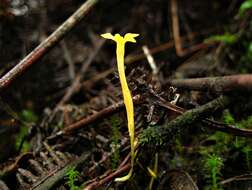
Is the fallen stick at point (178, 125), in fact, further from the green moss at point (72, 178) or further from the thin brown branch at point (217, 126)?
the green moss at point (72, 178)

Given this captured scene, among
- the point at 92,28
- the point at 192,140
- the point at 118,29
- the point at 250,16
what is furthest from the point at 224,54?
the point at 92,28

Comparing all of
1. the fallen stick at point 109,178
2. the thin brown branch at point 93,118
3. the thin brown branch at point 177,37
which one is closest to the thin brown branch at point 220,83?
the thin brown branch at point 93,118

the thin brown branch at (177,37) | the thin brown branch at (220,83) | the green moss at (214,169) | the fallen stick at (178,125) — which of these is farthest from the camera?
the thin brown branch at (177,37)

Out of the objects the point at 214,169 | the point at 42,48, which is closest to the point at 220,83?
the point at 214,169

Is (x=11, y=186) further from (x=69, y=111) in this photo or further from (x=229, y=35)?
(x=229, y=35)

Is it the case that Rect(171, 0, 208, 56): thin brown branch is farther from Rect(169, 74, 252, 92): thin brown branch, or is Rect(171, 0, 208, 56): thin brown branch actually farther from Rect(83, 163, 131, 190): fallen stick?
Rect(83, 163, 131, 190): fallen stick

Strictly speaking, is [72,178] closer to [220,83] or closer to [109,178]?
[109,178]
